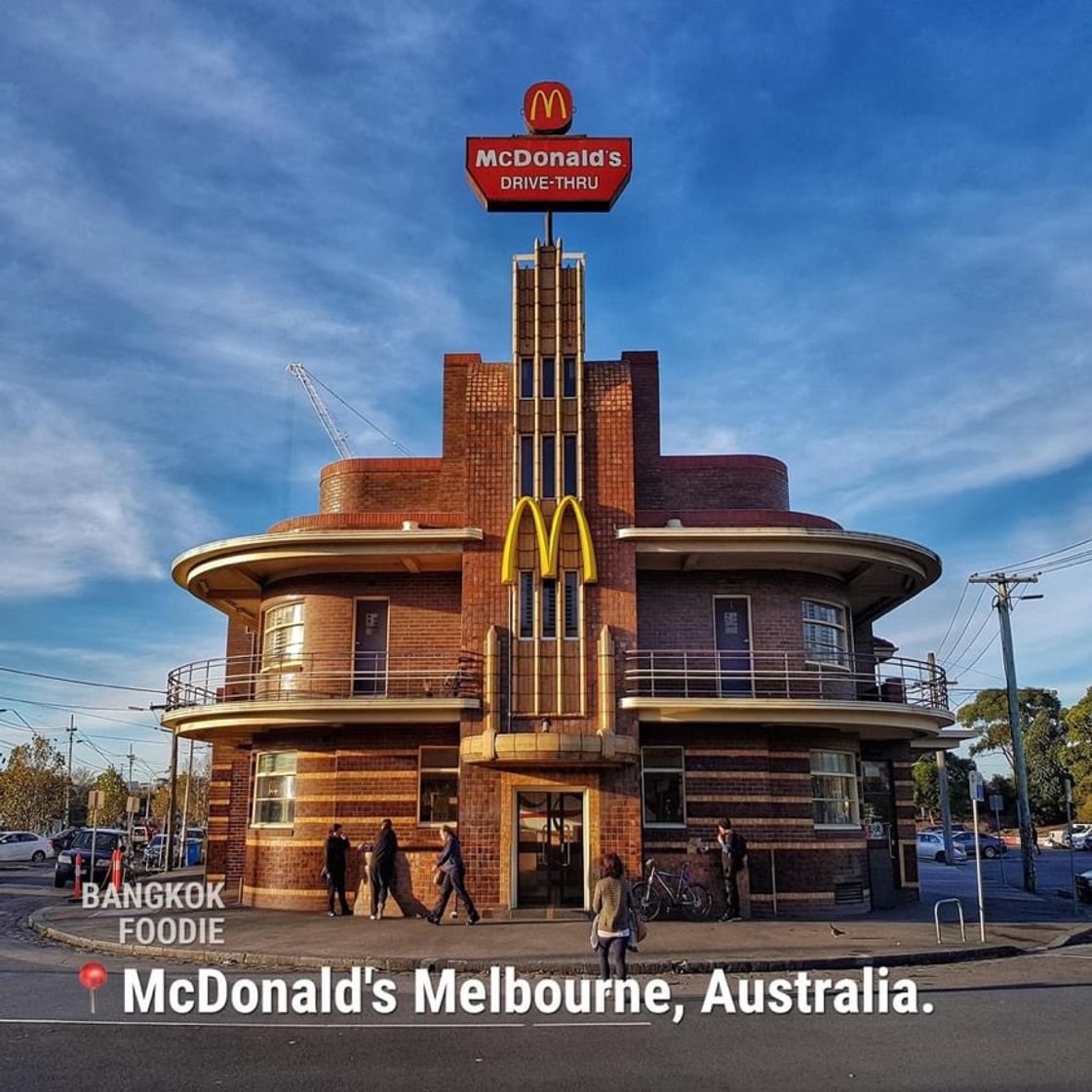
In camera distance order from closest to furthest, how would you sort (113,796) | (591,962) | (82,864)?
(591,962)
(82,864)
(113,796)

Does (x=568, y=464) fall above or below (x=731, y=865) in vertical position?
above

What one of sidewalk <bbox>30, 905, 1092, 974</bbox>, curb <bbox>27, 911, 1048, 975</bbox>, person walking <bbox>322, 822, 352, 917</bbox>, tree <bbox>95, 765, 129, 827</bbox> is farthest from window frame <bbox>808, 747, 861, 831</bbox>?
tree <bbox>95, 765, 129, 827</bbox>

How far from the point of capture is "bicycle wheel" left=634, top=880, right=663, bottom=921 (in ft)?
63.0

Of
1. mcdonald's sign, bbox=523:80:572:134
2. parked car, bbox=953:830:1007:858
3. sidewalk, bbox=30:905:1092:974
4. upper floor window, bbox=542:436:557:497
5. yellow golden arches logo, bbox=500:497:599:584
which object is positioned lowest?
parked car, bbox=953:830:1007:858

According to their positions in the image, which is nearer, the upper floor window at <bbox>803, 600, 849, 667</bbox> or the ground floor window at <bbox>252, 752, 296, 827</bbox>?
the upper floor window at <bbox>803, 600, 849, 667</bbox>

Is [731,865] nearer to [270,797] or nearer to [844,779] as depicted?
[844,779]

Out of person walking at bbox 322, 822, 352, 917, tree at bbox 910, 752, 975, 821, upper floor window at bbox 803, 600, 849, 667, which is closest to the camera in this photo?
person walking at bbox 322, 822, 352, 917

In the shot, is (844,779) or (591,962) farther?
(844,779)

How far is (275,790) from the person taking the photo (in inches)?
882

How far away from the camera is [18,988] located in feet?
40.5

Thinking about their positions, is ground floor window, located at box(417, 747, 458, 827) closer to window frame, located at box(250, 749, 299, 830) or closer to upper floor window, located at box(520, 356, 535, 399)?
window frame, located at box(250, 749, 299, 830)

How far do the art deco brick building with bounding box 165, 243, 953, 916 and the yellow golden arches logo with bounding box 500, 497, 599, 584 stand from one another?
1.7 inches

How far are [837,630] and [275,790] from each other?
12.3 m

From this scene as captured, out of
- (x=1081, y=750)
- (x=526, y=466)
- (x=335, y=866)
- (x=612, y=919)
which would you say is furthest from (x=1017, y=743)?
(x=1081, y=750)
